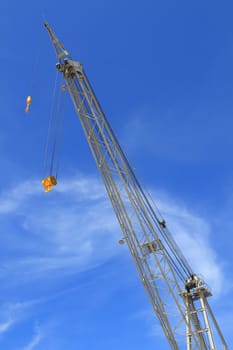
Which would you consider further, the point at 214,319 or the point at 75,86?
the point at 214,319

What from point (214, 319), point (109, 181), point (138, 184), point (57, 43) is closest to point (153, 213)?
point (138, 184)

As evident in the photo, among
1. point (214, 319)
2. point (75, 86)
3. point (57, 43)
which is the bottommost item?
point (214, 319)

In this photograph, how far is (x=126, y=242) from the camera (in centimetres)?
4231

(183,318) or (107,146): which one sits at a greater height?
(107,146)

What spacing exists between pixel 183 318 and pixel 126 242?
32.8ft

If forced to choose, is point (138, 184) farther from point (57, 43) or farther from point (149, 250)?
point (57, 43)

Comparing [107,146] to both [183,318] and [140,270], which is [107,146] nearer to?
[140,270]

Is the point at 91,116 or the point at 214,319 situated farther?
the point at 214,319

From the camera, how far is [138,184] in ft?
147

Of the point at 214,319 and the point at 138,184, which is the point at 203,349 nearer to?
the point at 214,319

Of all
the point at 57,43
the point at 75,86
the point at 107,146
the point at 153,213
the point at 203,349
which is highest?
the point at 57,43

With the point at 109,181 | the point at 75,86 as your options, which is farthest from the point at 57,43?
the point at 109,181

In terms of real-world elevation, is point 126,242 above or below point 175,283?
above

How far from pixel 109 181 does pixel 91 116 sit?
6928 mm
